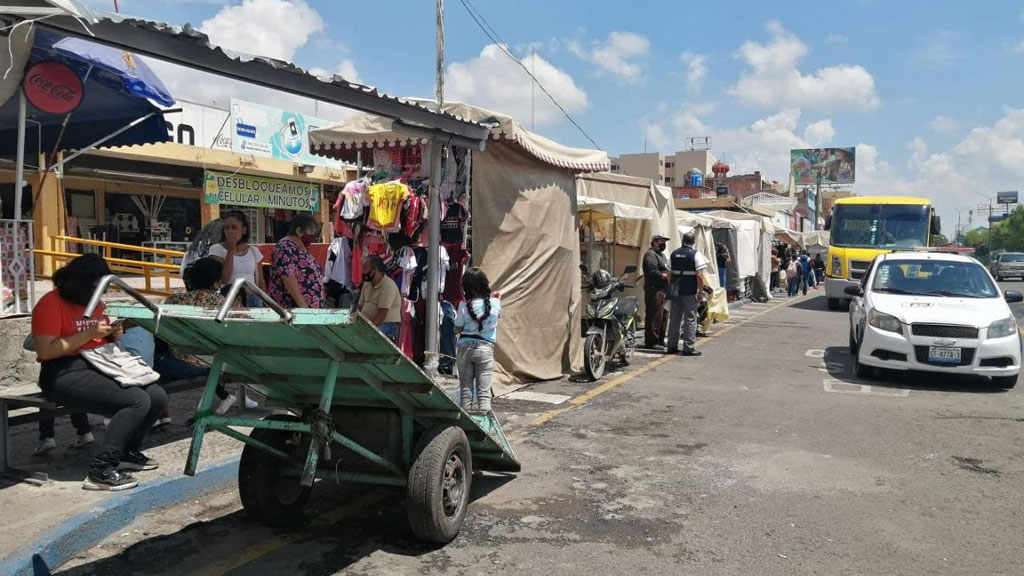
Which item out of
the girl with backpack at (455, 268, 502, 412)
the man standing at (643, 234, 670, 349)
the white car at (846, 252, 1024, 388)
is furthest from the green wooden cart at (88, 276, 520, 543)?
the man standing at (643, 234, 670, 349)

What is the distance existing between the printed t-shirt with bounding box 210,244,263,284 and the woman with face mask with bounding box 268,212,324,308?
0.54ft

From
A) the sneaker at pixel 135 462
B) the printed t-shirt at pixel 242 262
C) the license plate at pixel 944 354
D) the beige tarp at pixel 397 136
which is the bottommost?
the sneaker at pixel 135 462

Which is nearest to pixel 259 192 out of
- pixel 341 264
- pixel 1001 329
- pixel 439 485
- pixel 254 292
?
pixel 341 264

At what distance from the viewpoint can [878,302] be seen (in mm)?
9250

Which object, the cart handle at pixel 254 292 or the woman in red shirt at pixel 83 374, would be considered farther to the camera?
the woman in red shirt at pixel 83 374

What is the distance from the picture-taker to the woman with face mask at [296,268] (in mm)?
6289

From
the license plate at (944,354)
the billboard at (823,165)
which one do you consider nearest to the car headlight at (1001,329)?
the license plate at (944,354)

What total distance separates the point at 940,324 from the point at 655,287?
395cm

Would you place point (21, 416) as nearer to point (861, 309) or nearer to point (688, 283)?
point (688, 283)

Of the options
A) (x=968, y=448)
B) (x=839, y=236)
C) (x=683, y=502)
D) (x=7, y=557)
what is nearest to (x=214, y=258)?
(x=7, y=557)

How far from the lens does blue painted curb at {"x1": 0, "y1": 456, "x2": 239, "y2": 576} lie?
11.9ft

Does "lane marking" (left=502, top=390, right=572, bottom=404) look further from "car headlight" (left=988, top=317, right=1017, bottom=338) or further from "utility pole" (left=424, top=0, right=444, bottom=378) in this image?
"car headlight" (left=988, top=317, right=1017, bottom=338)

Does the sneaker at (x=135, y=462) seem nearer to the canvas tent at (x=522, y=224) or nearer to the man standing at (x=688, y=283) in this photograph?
the canvas tent at (x=522, y=224)

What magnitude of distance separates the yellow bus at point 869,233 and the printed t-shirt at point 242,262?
16.8 m
